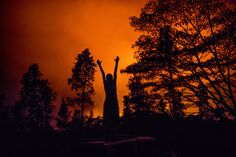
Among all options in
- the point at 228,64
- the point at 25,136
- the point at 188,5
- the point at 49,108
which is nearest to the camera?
the point at 228,64

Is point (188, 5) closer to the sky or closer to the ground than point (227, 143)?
closer to the sky

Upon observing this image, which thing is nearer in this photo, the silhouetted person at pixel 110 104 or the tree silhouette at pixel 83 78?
the silhouetted person at pixel 110 104

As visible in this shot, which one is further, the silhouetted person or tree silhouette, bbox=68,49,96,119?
tree silhouette, bbox=68,49,96,119

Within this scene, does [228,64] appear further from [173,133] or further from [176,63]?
[173,133]

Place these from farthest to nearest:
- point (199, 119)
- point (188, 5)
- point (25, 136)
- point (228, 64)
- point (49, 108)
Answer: point (49, 108)
point (25, 136)
point (199, 119)
point (188, 5)
point (228, 64)

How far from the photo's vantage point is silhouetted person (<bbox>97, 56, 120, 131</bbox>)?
1275 centimetres

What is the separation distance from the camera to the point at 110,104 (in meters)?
13.1

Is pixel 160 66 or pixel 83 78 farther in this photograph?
pixel 83 78

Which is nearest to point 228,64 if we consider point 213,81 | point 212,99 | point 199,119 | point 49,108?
point 213,81

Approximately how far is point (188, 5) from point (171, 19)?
136 centimetres

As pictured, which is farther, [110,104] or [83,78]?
[83,78]

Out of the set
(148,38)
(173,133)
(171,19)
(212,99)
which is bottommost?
(173,133)

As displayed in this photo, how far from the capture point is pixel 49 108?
46531 mm

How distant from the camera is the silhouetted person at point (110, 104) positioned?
1275 cm
